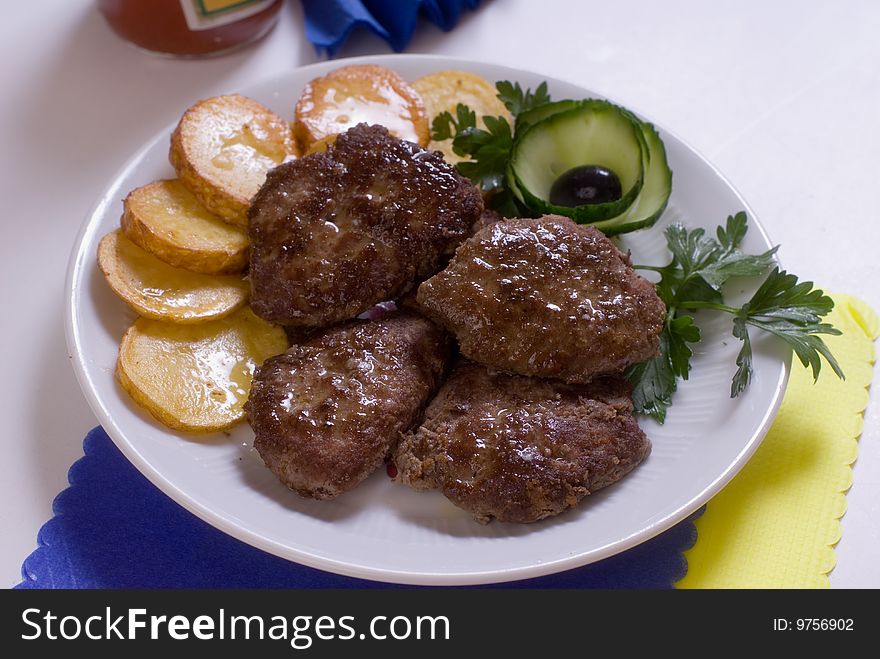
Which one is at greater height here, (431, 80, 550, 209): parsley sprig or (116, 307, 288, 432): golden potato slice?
(431, 80, 550, 209): parsley sprig

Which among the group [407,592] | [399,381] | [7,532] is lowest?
[7,532]

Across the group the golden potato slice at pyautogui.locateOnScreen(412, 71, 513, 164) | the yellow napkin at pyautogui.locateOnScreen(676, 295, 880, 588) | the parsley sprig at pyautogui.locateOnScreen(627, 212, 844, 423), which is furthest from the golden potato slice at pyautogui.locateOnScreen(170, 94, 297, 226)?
the yellow napkin at pyautogui.locateOnScreen(676, 295, 880, 588)

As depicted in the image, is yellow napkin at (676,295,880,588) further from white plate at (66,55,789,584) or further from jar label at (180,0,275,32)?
jar label at (180,0,275,32)

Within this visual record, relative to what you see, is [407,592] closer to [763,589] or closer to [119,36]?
[763,589]

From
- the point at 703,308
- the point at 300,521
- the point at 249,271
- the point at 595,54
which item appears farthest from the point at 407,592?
the point at 595,54

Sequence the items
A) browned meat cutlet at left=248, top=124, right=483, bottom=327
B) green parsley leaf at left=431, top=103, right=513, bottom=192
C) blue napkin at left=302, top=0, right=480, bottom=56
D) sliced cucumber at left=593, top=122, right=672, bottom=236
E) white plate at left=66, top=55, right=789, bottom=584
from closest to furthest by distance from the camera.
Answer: white plate at left=66, top=55, right=789, bottom=584 < browned meat cutlet at left=248, top=124, right=483, bottom=327 < sliced cucumber at left=593, top=122, right=672, bottom=236 < green parsley leaf at left=431, top=103, right=513, bottom=192 < blue napkin at left=302, top=0, right=480, bottom=56

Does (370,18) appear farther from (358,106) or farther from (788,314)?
(788,314)

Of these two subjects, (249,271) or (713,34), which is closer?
(249,271)
